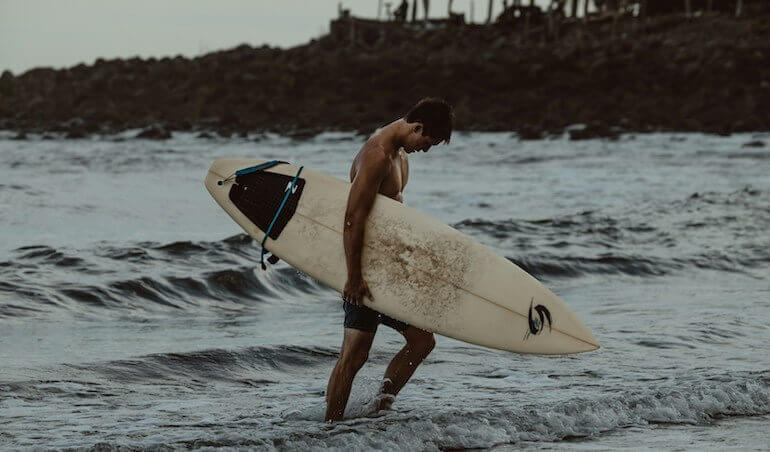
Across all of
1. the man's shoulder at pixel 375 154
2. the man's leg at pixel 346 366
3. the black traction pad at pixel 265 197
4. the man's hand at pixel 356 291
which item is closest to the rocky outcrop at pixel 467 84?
the black traction pad at pixel 265 197

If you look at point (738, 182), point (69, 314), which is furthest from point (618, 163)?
point (69, 314)

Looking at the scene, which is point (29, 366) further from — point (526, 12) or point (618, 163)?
point (526, 12)

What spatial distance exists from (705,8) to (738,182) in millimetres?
39449

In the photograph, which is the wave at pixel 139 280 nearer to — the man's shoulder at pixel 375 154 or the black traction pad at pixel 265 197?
the black traction pad at pixel 265 197

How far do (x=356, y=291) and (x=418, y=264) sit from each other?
49 cm

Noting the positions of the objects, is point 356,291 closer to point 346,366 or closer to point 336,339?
point 346,366

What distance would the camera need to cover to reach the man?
4734 millimetres

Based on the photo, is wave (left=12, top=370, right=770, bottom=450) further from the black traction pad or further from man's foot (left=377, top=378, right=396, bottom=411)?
the black traction pad

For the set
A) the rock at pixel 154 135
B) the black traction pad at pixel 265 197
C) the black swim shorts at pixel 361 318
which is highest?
the black traction pad at pixel 265 197

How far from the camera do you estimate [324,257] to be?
5.38m

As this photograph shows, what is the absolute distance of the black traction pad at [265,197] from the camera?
18.1 feet

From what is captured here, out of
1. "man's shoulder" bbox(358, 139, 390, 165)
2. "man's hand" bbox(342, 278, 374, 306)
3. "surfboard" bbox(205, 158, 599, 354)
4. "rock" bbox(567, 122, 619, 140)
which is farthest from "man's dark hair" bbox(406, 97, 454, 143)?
"rock" bbox(567, 122, 619, 140)

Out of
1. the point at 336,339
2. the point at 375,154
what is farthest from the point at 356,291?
the point at 336,339

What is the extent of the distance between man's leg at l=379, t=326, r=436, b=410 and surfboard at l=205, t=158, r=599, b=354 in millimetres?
90
